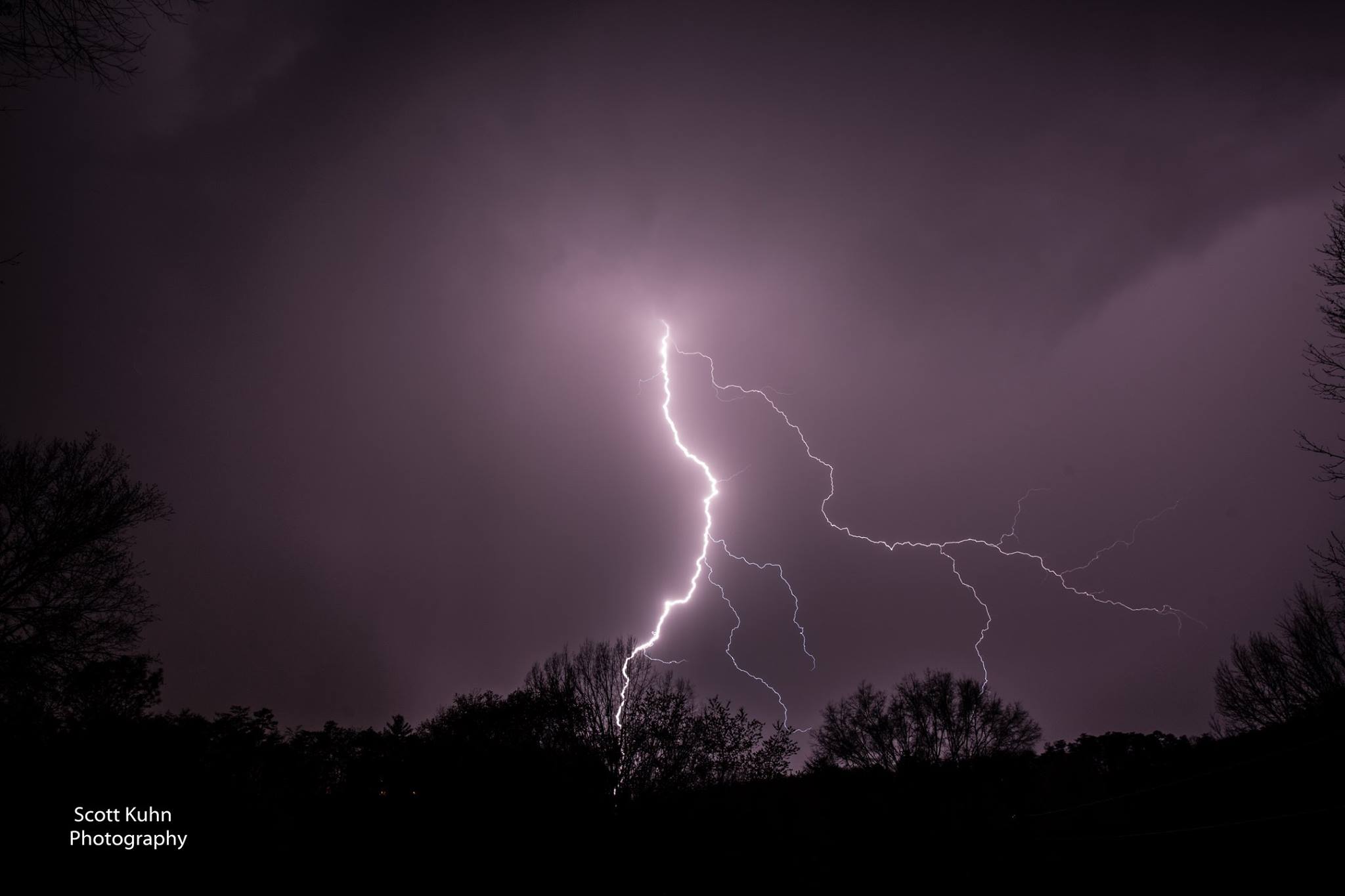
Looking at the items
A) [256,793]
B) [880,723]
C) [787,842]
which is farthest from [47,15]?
[880,723]

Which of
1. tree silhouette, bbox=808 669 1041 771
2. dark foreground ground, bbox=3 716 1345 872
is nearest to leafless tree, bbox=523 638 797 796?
dark foreground ground, bbox=3 716 1345 872

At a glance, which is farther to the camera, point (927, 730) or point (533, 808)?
point (927, 730)

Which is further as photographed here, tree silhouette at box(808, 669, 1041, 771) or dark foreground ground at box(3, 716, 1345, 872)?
tree silhouette at box(808, 669, 1041, 771)

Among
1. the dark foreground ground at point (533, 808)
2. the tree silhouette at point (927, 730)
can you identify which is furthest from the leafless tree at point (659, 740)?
the tree silhouette at point (927, 730)

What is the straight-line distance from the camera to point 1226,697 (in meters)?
25.5

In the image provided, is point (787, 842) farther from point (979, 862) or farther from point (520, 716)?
point (520, 716)

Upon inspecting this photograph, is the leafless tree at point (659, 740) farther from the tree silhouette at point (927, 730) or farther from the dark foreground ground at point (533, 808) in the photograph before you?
the tree silhouette at point (927, 730)

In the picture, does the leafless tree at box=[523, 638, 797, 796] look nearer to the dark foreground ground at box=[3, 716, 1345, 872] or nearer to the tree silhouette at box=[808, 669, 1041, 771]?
the dark foreground ground at box=[3, 716, 1345, 872]

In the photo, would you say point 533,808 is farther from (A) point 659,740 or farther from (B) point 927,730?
(B) point 927,730

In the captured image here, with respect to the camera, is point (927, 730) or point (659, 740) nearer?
point (659, 740)

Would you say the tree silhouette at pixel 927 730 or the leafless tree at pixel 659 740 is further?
the tree silhouette at pixel 927 730

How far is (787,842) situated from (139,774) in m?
18.9

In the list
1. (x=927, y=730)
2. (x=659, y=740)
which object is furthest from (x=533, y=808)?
(x=927, y=730)

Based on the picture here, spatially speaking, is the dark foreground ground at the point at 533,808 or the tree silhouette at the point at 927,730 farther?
the tree silhouette at the point at 927,730
